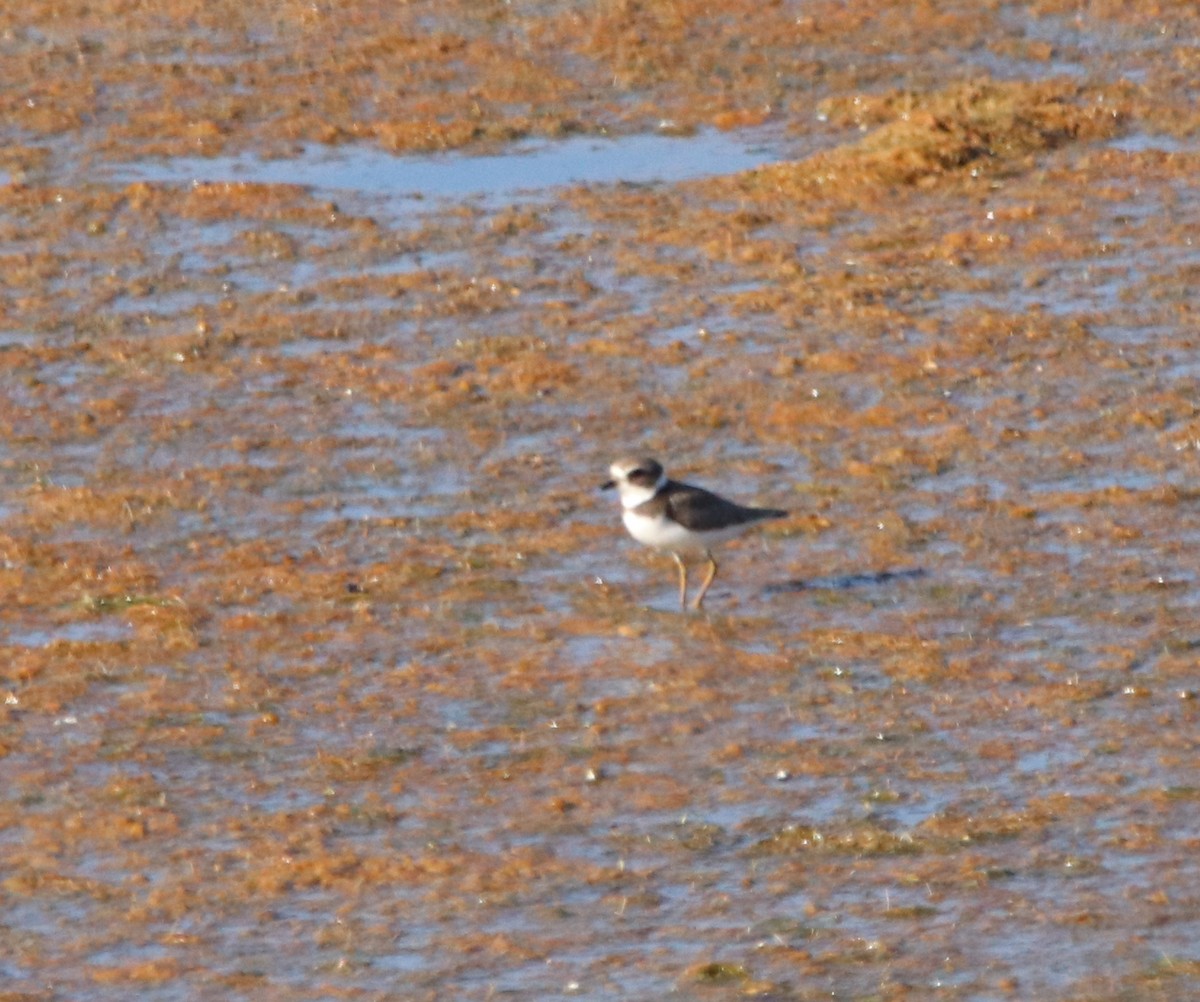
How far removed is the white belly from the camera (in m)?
10.7

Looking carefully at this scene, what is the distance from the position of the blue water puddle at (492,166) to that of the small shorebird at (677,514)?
21.1ft

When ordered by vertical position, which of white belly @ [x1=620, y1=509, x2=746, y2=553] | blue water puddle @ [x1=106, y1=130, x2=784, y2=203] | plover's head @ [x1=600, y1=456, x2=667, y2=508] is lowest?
blue water puddle @ [x1=106, y1=130, x2=784, y2=203]

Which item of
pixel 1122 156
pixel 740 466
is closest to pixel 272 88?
pixel 1122 156

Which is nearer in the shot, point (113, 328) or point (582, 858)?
point (582, 858)

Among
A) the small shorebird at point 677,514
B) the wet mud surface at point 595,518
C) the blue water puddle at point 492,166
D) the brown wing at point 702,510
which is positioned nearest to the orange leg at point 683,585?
the small shorebird at point 677,514

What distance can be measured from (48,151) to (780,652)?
9.74m

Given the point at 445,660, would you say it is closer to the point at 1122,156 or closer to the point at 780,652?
the point at 780,652

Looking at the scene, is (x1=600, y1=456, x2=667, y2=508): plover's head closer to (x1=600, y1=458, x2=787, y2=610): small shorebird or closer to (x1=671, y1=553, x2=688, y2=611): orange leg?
(x1=600, y1=458, x2=787, y2=610): small shorebird

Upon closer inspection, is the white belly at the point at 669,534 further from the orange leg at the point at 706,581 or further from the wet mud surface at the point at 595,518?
Answer: the wet mud surface at the point at 595,518

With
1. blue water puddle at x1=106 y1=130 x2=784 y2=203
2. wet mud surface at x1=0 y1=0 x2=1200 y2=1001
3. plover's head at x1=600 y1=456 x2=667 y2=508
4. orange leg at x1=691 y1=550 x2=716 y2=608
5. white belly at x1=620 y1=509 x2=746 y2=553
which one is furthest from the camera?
blue water puddle at x1=106 y1=130 x2=784 y2=203

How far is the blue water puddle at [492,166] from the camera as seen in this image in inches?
684

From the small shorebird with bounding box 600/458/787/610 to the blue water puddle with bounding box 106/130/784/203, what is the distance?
6.42 meters

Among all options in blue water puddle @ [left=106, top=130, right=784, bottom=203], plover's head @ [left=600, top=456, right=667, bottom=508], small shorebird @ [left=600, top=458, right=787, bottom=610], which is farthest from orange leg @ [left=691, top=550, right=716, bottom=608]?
blue water puddle @ [left=106, top=130, right=784, bottom=203]

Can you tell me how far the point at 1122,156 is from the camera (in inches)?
673
